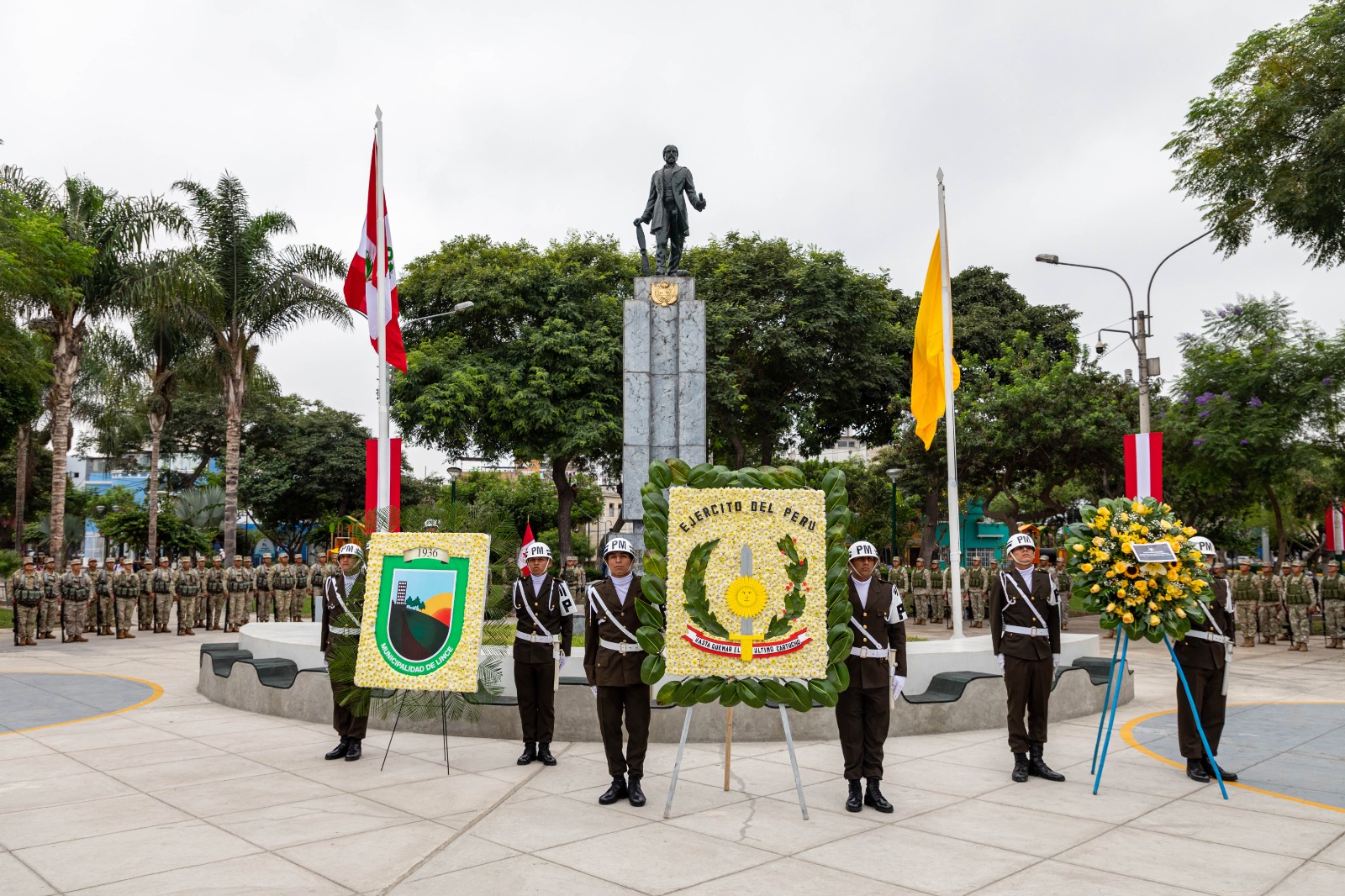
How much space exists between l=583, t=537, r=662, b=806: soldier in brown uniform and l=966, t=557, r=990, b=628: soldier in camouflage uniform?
1921 cm

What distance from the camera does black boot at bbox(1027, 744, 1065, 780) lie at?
25.9ft

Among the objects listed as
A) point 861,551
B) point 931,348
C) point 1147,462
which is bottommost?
point 861,551

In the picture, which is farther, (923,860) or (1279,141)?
(1279,141)

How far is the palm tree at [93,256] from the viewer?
24.0 meters

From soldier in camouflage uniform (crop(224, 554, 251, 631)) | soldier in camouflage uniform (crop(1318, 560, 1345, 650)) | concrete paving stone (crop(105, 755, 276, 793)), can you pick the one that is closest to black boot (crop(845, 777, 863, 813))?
concrete paving stone (crop(105, 755, 276, 793))

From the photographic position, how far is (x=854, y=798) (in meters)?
7.07

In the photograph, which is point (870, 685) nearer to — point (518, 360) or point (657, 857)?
point (657, 857)

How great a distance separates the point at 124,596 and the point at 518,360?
13.8 meters

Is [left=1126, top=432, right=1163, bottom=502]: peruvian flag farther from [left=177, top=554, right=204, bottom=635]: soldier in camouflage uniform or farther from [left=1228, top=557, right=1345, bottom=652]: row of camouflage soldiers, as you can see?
[left=177, top=554, right=204, bottom=635]: soldier in camouflage uniform

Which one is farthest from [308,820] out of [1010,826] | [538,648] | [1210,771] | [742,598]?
[1210,771]

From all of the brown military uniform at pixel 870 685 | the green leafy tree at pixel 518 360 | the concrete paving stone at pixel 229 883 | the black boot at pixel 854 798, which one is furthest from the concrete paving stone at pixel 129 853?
the green leafy tree at pixel 518 360

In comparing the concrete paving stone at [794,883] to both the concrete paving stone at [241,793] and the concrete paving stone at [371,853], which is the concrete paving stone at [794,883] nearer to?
the concrete paving stone at [371,853]

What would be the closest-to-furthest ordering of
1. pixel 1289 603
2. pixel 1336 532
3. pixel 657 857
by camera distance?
1. pixel 657 857
2. pixel 1289 603
3. pixel 1336 532

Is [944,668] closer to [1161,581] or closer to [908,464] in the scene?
[1161,581]
